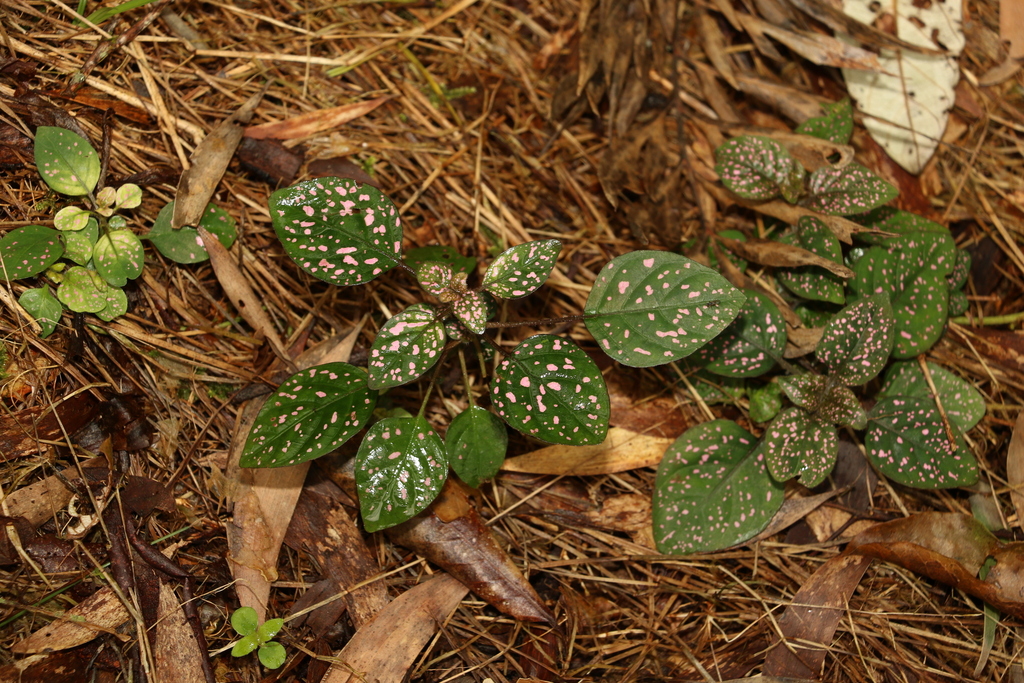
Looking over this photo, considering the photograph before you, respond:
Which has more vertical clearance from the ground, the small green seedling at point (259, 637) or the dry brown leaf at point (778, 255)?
the dry brown leaf at point (778, 255)

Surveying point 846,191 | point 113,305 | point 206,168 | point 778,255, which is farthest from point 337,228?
point 846,191

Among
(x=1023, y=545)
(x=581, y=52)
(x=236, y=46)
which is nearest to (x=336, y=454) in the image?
(x=236, y=46)

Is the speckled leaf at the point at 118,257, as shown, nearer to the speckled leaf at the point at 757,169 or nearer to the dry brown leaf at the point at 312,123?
the dry brown leaf at the point at 312,123

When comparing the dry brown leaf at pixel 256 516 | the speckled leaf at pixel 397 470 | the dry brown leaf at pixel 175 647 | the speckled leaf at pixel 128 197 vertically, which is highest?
the speckled leaf at pixel 128 197

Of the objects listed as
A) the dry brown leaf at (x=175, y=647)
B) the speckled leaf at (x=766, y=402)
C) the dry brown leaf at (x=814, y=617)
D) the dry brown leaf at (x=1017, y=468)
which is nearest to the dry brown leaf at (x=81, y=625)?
the dry brown leaf at (x=175, y=647)

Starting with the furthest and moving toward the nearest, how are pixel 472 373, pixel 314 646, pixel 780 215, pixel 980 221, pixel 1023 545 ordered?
pixel 980 221 → pixel 780 215 → pixel 472 373 → pixel 1023 545 → pixel 314 646

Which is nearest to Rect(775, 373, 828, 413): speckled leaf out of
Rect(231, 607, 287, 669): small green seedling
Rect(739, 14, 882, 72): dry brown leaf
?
Rect(739, 14, 882, 72): dry brown leaf

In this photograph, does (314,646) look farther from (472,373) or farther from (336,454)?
(472,373)
